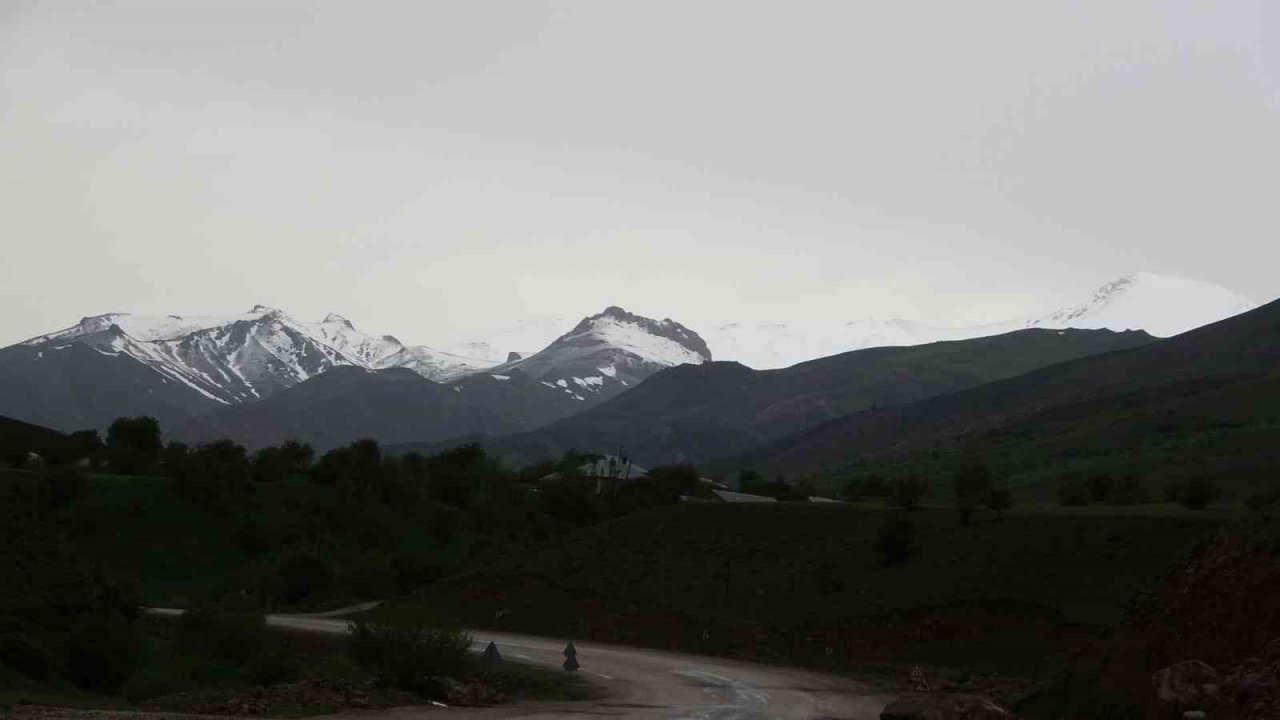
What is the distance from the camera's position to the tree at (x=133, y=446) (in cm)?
10669

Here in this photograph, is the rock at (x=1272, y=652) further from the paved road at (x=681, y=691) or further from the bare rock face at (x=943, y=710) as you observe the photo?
the paved road at (x=681, y=691)

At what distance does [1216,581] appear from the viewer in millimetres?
25312

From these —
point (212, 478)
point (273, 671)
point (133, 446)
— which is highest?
point (133, 446)

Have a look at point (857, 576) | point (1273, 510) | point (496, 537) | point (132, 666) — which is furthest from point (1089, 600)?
point (496, 537)

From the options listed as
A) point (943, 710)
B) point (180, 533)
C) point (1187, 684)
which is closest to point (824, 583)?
point (943, 710)

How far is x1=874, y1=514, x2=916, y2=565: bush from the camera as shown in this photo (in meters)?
51.5

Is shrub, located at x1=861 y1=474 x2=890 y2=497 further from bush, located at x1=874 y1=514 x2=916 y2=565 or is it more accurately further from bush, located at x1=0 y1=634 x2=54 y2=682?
bush, located at x1=0 y1=634 x2=54 y2=682

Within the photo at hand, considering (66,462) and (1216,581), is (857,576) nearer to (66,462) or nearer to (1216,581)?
(1216,581)

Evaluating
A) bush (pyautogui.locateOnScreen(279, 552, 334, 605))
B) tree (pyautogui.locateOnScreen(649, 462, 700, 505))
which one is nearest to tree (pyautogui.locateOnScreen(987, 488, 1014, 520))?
bush (pyautogui.locateOnScreen(279, 552, 334, 605))

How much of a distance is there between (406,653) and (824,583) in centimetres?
2164

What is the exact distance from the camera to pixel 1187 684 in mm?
21734

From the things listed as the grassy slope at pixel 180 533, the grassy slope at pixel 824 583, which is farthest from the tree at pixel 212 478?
the grassy slope at pixel 824 583

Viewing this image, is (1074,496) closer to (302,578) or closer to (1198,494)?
(1198,494)

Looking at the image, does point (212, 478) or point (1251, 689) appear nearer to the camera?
point (1251, 689)
